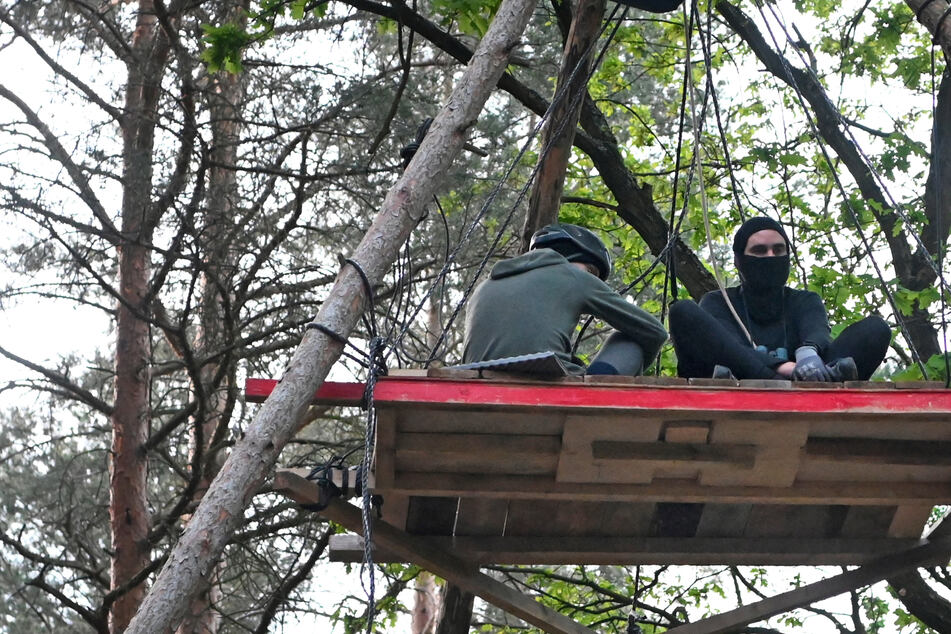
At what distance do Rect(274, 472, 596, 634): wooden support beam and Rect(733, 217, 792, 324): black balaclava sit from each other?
1.77m

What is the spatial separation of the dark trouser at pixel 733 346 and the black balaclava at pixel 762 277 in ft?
1.64

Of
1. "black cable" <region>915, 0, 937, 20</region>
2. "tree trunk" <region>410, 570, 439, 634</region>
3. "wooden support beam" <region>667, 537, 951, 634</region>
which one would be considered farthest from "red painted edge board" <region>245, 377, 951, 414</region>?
"tree trunk" <region>410, 570, 439, 634</region>

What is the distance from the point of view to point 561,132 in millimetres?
7211

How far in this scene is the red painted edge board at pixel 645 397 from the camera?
4.53 meters

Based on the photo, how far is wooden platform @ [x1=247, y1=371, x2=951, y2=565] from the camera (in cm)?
462

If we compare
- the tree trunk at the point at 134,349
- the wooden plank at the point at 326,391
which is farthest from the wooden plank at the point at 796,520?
the tree trunk at the point at 134,349

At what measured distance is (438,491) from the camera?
5238 millimetres

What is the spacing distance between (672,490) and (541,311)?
36.6 inches

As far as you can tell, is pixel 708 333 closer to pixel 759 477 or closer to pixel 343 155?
pixel 759 477

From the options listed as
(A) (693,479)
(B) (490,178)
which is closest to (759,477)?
(A) (693,479)

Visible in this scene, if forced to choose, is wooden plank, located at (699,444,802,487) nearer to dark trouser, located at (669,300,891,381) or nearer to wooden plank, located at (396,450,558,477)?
dark trouser, located at (669,300,891,381)

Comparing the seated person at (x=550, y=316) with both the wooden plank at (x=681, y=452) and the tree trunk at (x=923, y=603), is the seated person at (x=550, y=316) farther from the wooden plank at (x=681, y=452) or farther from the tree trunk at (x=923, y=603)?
the tree trunk at (x=923, y=603)

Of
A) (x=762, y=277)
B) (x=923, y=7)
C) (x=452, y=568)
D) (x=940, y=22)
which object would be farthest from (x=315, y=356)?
(x=923, y=7)

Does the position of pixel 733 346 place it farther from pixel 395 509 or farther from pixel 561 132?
pixel 561 132
